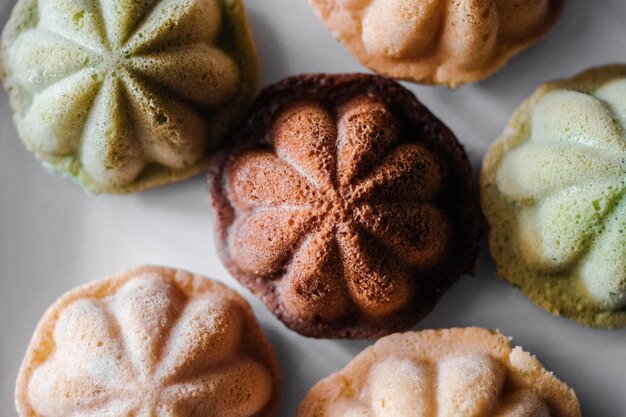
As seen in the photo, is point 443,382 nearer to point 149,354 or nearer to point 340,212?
point 340,212

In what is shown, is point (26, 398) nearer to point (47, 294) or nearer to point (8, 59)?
point (47, 294)

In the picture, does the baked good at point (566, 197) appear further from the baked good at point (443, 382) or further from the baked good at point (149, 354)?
the baked good at point (149, 354)

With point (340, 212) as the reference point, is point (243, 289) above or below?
below

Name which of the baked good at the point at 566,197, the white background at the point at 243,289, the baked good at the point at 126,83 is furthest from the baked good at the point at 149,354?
A: the baked good at the point at 566,197

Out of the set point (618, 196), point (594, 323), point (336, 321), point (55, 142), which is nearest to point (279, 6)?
A: point (55, 142)

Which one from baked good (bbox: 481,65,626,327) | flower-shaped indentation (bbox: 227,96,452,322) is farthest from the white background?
flower-shaped indentation (bbox: 227,96,452,322)

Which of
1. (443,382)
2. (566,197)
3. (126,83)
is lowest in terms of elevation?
(443,382)

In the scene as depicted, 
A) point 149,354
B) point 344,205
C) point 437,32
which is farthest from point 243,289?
point 437,32

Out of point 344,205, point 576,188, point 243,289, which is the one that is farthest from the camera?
point 243,289
